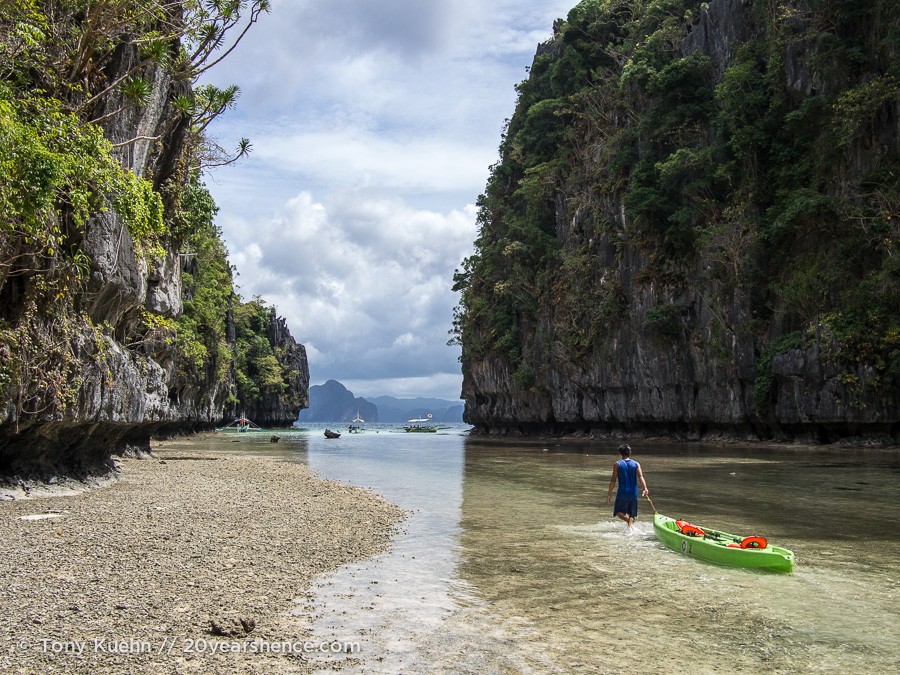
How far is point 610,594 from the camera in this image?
8.10 metres

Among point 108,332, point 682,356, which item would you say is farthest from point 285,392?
point 108,332

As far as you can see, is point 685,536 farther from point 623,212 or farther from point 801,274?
point 623,212

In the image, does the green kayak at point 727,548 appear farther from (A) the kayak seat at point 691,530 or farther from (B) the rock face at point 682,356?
(B) the rock face at point 682,356

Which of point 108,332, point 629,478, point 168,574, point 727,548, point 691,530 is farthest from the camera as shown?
point 108,332

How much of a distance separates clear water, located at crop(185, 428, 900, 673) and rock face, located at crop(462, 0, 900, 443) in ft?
61.2

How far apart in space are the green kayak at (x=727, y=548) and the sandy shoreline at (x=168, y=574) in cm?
476

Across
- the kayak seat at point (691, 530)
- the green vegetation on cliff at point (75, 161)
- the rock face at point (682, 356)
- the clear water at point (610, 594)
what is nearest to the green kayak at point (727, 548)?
the kayak seat at point (691, 530)

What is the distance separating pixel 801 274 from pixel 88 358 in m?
33.4

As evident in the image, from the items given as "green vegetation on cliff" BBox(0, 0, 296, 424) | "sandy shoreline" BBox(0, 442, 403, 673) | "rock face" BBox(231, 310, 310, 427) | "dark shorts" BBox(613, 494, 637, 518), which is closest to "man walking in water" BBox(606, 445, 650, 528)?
"dark shorts" BBox(613, 494, 637, 518)

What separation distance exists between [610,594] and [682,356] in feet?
124

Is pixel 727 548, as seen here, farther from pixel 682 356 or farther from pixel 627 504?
pixel 682 356

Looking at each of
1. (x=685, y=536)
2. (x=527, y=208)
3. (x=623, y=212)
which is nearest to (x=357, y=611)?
(x=685, y=536)

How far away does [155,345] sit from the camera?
29.8m

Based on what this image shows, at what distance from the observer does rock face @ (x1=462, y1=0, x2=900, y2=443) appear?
107ft
